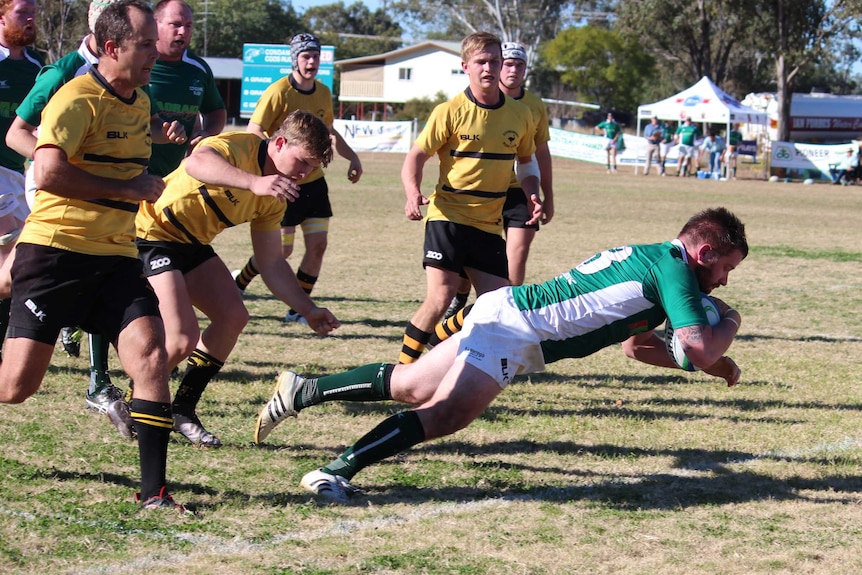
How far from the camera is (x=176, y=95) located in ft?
22.2

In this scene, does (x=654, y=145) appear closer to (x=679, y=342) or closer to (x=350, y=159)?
(x=350, y=159)

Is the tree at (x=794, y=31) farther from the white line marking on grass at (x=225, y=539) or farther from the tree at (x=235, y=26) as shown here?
the tree at (x=235, y=26)

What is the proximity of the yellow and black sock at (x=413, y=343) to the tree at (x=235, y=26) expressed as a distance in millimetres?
84905

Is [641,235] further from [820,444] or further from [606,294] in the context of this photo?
[606,294]

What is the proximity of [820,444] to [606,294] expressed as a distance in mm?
1995

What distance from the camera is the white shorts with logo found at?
4.59m

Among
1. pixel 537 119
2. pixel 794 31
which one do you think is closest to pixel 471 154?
pixel 537 119

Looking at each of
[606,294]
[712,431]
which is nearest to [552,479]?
[606,294]

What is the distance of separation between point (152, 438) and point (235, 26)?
295 feet

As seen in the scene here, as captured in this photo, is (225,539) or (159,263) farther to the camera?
(159,263)

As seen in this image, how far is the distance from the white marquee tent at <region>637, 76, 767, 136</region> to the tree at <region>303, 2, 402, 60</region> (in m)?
60.8

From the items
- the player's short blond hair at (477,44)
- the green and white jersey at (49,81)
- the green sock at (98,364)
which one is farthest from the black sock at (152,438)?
the player's short blond hair at (477,44)

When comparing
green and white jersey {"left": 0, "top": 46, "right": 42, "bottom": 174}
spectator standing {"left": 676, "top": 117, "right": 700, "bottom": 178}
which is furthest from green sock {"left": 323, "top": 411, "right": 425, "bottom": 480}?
spectator standing {"left": 676, "top": 117, "right": 700, "bottom": 178}

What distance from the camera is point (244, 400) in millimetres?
6395
